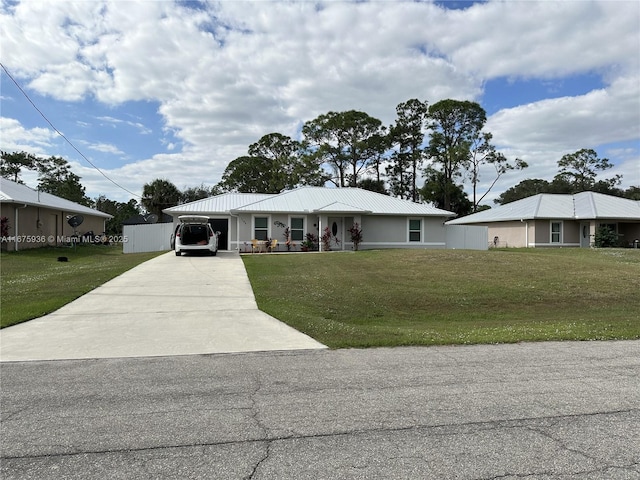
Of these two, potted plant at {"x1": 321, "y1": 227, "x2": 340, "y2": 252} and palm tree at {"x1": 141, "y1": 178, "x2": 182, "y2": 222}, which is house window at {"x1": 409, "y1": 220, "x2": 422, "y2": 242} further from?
palm tree at {"x1": 141, "y1": 178, "x2": 182, "y2": 222}

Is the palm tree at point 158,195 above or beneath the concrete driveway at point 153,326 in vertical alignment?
above

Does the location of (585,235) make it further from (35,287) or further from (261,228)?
(35,287)

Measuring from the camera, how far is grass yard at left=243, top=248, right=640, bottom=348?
26.9 feet

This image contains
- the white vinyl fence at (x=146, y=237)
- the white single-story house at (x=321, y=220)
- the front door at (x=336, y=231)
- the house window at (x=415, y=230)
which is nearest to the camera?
the white single-story house at (x=321, y=220)

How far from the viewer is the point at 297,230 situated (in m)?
26.4

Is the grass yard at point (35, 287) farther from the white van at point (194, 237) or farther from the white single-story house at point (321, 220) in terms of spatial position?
the white single-story house at point (321, 220)

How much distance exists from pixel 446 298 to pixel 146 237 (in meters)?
24.4

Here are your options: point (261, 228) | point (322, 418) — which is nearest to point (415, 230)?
point (261, 228)

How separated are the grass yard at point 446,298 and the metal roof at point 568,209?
1621cm

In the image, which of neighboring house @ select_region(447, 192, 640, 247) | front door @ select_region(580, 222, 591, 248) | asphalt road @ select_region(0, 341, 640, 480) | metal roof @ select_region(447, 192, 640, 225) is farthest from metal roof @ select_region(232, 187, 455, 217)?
asphalt road @ select_region(0, 341, 640, 480)

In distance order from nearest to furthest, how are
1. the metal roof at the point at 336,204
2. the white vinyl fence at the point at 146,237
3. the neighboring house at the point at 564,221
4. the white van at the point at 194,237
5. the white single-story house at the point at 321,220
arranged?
1. the white van at the point at 194,237
2. the metal roof at the point at 336,204
3. the white single-story house at the point at 321,220
4. the white vinyl fence at the point at 146,237
5. the neighboring house at the point at 564,221

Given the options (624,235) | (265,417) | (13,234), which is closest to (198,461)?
(265,417)

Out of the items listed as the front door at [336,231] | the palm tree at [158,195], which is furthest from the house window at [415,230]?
the palm tree at [158,195]

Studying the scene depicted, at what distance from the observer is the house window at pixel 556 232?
34.0 metres
